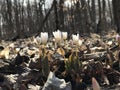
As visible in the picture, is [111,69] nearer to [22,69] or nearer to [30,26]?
[22,69]

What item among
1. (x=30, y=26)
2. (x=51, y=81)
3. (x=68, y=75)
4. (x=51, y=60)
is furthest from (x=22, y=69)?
(x=30, y=26)

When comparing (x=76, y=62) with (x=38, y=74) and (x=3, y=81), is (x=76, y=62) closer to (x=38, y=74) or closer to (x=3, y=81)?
(x=38, y=74)

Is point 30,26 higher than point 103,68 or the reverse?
the reverse

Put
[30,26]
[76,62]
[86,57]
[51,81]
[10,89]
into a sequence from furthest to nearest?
[30,26]
[86,57]
[76,62]
[10,89]
[51,81]

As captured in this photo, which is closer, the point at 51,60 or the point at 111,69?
the point at 111,69

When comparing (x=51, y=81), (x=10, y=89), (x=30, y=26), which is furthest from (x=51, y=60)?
(x=30, y=26)

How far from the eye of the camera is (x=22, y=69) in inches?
102

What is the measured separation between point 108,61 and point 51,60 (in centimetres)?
43

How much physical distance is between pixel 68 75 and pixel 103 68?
254 mm

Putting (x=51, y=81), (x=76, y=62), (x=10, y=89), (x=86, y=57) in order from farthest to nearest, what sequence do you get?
(x=86, y=57), (x=76, y=62), (x=10, y=89), (x=51, y=81)

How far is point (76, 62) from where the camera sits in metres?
2.29

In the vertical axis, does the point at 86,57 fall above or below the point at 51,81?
below

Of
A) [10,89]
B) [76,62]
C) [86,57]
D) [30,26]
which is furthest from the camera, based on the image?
[30,26]

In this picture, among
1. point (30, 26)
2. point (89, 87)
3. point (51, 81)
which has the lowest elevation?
point (30, 26)
